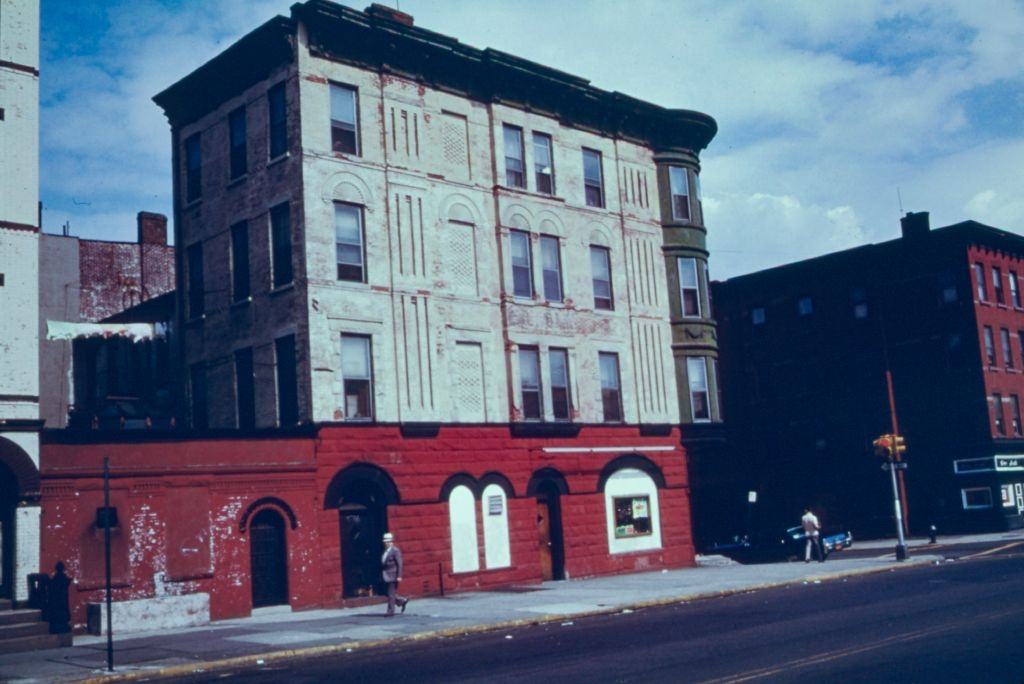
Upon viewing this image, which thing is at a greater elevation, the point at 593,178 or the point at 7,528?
the point at 593,178

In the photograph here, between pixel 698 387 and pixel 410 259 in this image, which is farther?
pixel 698 387

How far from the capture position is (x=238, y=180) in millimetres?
30422

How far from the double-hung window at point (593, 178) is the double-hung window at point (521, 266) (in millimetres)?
3650

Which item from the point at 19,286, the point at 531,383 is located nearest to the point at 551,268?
the point at 531,383

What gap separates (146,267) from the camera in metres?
45.5

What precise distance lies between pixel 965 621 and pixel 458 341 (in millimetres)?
17522

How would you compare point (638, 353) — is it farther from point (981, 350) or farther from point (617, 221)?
point (981, 350)

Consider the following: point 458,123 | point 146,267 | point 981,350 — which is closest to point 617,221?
point 458,123

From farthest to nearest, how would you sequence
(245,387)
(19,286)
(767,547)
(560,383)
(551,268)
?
(767,547)
(551,268)
(560,383)
(245,387)
(19,286)

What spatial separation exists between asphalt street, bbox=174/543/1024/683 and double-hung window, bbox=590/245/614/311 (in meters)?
14.0

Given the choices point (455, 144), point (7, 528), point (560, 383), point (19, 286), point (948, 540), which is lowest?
point (948, 540)

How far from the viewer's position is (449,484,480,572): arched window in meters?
29.8

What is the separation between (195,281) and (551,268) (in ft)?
36.5

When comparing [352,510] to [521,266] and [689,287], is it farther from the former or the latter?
[689,287]
